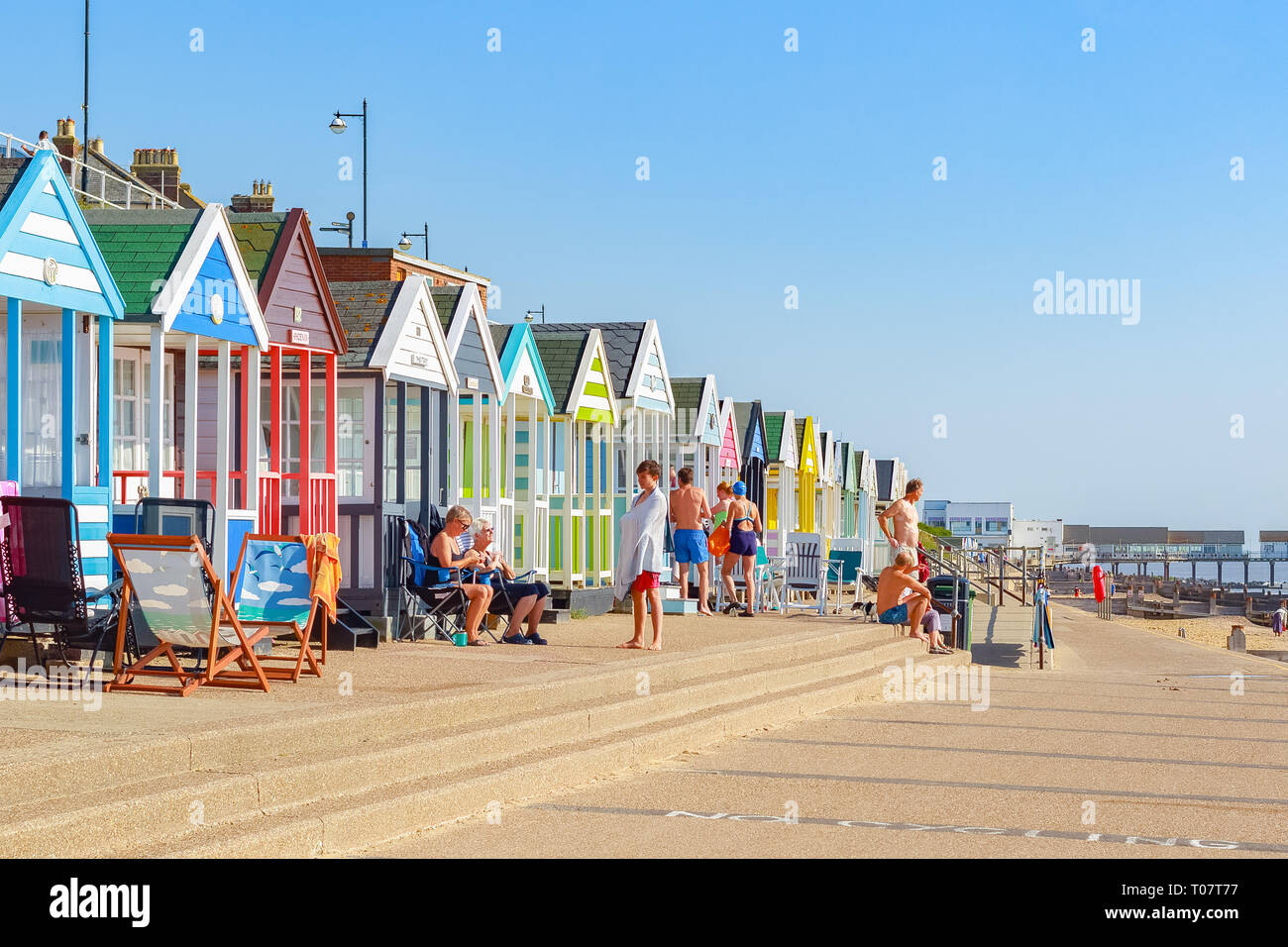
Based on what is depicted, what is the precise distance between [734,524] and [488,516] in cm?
408

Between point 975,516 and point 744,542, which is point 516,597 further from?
point 975,516

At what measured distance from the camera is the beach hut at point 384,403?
1303 centimetres

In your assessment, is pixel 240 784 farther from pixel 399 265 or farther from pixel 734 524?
pixel 399 265

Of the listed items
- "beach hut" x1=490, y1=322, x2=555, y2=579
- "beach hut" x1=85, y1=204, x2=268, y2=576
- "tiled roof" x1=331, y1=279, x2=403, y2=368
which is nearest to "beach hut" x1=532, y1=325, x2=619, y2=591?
"beach hut" x1=490, y1=322, x2=555, y2=579

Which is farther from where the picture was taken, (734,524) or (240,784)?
(734,524)

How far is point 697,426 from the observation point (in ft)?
73.8

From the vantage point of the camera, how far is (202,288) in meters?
10.9

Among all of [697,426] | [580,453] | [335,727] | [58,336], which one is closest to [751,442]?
[697,426]

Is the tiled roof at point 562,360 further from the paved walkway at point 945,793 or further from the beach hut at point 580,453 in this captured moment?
the paved walkway at point 945,793

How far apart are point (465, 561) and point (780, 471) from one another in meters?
18.1

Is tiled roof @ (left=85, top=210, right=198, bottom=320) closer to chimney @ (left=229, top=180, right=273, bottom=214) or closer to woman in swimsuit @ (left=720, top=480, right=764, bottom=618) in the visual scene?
woman in swimsuit @ (left=720, top=480, right=764, bottom=618)

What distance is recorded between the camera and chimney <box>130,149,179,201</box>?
3662 cm
